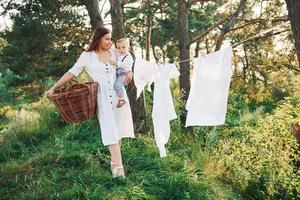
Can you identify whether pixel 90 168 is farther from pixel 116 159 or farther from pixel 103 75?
pixel 103 75

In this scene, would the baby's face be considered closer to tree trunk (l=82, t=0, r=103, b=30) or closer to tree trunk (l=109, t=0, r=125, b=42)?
tree trunk (l=109, t=0, r=125, b=42)

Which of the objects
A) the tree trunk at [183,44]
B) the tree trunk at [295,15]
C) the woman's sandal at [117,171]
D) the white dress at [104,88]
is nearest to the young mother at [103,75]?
the white dress at [104,88]

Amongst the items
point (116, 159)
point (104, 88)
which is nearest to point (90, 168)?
point (116, 159)

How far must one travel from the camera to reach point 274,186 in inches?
316

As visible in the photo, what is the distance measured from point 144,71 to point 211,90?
141 centimetres

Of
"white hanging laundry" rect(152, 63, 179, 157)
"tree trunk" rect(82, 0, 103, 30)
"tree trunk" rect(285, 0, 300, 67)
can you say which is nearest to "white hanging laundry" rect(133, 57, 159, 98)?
"white hanging laundry" rect(152, 63, 179, 157)

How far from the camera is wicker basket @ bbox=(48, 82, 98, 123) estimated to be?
5.19 meters

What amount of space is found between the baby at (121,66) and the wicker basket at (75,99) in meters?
0.27

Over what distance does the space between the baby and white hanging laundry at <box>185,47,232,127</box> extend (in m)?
0.96

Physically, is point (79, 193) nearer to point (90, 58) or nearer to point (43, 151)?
point (90, 58)

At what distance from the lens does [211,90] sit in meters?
4.77

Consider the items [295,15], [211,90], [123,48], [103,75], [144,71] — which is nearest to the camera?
[295,15]

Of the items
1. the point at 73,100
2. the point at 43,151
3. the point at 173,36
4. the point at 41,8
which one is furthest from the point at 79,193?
the point at 173,36

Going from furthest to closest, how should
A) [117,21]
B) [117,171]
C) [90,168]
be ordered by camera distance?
1. [117,21]
2. [90,168]
3. [117,171]
